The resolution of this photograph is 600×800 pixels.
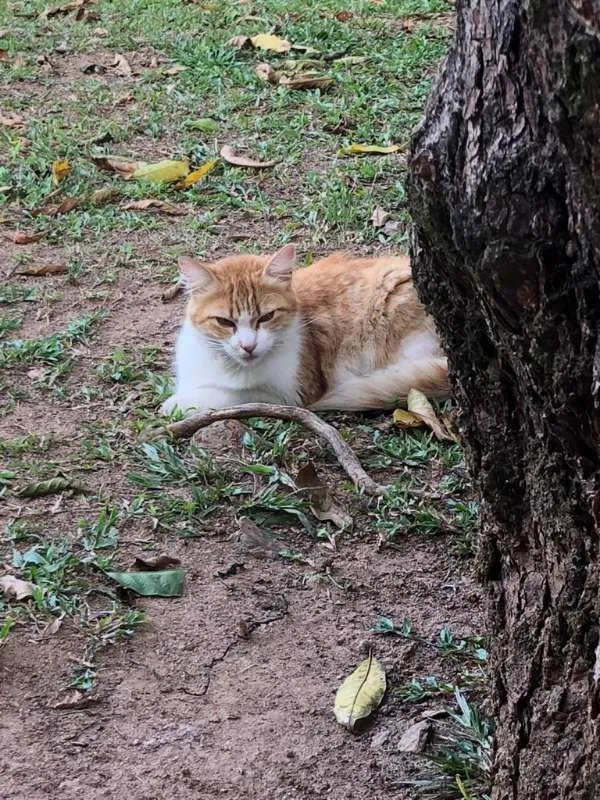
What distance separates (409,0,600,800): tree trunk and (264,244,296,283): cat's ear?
220cm

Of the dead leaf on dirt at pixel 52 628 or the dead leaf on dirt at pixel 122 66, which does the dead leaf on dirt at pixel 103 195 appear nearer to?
the dead leaf on dirt at pixel 122 66

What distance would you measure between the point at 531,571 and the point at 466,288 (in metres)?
0.57

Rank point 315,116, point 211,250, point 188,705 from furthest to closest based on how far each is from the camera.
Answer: point 315,116, point 211,250, point 188,705

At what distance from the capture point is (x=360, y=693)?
2.57 metres

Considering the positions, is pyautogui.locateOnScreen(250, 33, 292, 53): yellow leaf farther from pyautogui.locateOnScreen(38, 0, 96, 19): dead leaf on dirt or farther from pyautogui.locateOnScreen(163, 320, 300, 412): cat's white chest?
pyautogui.locateOnScreen(163, 320, 300, 412): cat's white chest

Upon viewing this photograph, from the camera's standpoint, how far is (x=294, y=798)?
235 centimetres

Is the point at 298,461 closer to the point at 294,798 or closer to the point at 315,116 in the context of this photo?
the point at 294,798

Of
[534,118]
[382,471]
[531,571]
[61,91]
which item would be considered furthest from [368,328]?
[61,91]

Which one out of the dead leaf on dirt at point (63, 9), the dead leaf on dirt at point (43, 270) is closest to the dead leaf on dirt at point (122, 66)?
the dead leaf on dirt at point (63, 9)

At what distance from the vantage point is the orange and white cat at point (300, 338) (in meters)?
4.07

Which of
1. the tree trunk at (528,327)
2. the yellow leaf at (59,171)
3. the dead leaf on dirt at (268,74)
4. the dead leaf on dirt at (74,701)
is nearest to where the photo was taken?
the tree trunk at (528,327)

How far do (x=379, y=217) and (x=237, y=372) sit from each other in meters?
1.46

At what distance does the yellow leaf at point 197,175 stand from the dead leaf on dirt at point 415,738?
3.85 meters

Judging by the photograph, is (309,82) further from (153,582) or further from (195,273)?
(153,582)
